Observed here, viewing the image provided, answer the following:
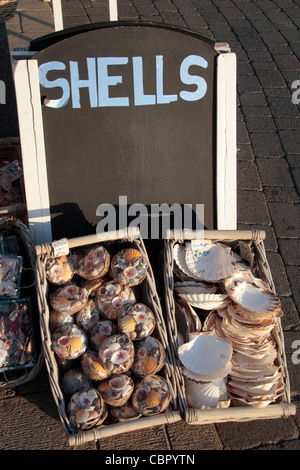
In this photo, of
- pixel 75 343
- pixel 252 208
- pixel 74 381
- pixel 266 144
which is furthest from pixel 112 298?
pixel 266 144

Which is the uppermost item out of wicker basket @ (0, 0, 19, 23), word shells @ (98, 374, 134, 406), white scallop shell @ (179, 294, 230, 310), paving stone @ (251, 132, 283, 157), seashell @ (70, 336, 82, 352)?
wicker basket @ (0, 0, 19, 23)

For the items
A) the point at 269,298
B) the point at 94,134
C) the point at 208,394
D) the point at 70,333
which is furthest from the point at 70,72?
the point at 208,394

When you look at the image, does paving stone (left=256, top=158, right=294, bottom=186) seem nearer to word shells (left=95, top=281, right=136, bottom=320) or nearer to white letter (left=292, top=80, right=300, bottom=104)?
white letter (left=292, top=80, right=300, bottom=104)

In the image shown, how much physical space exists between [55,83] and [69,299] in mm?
1073

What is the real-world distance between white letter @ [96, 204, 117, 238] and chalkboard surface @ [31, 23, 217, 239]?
3 cm

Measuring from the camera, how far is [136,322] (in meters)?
2.26

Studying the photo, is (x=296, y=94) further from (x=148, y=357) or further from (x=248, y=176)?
(x=148, y=357)

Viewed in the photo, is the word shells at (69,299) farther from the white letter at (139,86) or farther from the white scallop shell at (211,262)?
the white letter at (139,86)

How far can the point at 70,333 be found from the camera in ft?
7.36

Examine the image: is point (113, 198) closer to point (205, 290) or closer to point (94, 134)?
point (94, 134)

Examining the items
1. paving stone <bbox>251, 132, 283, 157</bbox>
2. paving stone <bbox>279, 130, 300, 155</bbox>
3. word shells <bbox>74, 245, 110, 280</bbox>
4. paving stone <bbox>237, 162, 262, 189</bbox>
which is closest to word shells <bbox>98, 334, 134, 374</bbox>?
word shells <bbox>74, 245, 110, 280</bbox>

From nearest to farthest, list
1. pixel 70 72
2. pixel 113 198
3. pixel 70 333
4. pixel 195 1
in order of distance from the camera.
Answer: pixel 70 333 → pixel 70 72 → pixel 113 198 → pixel 195 1

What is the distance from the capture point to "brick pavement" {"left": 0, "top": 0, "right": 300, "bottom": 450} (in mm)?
2389
